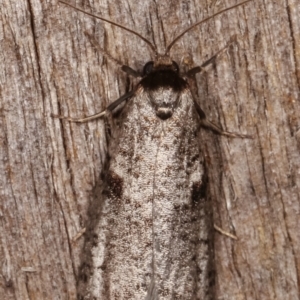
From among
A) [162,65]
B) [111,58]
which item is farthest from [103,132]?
[162,65]

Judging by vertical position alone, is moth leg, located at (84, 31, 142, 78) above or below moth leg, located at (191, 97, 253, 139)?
above

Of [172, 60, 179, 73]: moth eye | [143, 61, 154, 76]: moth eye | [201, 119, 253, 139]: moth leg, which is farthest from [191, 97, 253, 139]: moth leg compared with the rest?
[143, 61, 154, 76]: moth eye

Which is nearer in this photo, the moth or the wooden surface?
the moth

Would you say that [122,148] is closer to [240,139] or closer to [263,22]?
[240,139]

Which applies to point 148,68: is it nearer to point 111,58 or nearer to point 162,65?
point 162,65

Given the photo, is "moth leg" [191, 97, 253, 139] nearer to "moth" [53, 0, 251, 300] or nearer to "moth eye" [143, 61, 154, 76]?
"moth" [53, 0, 251, 300]

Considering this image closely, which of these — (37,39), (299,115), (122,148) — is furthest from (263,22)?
(37,39)

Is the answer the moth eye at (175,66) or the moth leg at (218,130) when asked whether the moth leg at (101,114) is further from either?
the moth leg at (218,130)
